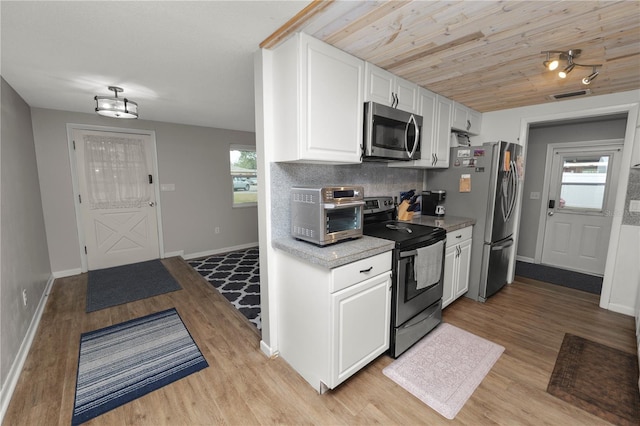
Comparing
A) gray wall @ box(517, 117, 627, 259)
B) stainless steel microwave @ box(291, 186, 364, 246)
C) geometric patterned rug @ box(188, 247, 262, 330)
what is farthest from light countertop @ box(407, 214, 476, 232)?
gray wall @ box(517, 117, 627, 259)

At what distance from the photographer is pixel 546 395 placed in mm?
1754

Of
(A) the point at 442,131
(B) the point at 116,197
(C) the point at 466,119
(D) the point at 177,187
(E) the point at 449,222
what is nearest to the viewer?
(E) the point at 449,222

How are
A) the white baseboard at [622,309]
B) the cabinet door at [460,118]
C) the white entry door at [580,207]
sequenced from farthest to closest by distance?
1. the white entry door at [580,207]
2. the cabinet door at [460,118]
3. the white baseboard at [622,309]

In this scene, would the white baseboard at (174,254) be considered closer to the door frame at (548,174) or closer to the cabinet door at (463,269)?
the cabinet door at (463,269)

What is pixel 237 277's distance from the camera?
12.5 ft

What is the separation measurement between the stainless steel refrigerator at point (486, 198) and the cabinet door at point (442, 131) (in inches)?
6.8

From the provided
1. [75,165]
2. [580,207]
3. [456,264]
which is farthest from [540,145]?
[75,165]

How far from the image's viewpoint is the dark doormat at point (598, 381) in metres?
1.65

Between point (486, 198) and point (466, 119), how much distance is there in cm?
111

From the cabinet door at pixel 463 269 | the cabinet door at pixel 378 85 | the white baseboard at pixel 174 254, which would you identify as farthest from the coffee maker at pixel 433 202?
the white baseboard at pixel 174 254

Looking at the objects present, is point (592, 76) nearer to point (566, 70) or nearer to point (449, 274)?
point (566, 70)

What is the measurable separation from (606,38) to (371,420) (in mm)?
2825

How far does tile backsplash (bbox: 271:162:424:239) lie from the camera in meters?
2.03

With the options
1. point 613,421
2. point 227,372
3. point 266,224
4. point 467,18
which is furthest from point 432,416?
point 467,18
